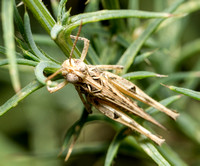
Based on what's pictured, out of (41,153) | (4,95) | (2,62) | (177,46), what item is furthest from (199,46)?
(4,95)

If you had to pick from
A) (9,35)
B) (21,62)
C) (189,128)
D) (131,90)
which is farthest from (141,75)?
(189,128)

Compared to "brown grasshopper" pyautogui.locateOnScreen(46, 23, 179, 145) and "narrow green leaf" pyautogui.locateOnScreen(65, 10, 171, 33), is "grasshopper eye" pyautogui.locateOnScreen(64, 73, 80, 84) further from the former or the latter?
"narrow green leaf" pyautogui.locateOnScreen(65, 10, 171, 33)

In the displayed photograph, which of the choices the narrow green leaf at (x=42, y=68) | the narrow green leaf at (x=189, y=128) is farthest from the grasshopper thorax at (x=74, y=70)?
the narrow green leaf at (x=189, y=128)

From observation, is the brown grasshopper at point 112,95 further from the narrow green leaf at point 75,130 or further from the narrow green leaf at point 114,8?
the narrow green leaf at point 114,8

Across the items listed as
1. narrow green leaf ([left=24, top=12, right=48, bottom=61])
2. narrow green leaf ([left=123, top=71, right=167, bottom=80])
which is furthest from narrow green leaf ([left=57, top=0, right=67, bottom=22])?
narrow green leaf ([left=123, top=71, right=167, bottom=80])

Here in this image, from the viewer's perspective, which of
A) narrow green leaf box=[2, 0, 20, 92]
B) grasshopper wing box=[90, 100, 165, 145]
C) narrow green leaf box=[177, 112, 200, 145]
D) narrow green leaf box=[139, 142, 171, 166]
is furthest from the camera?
narrow green leaf box=[177, 112, 200, 145]
